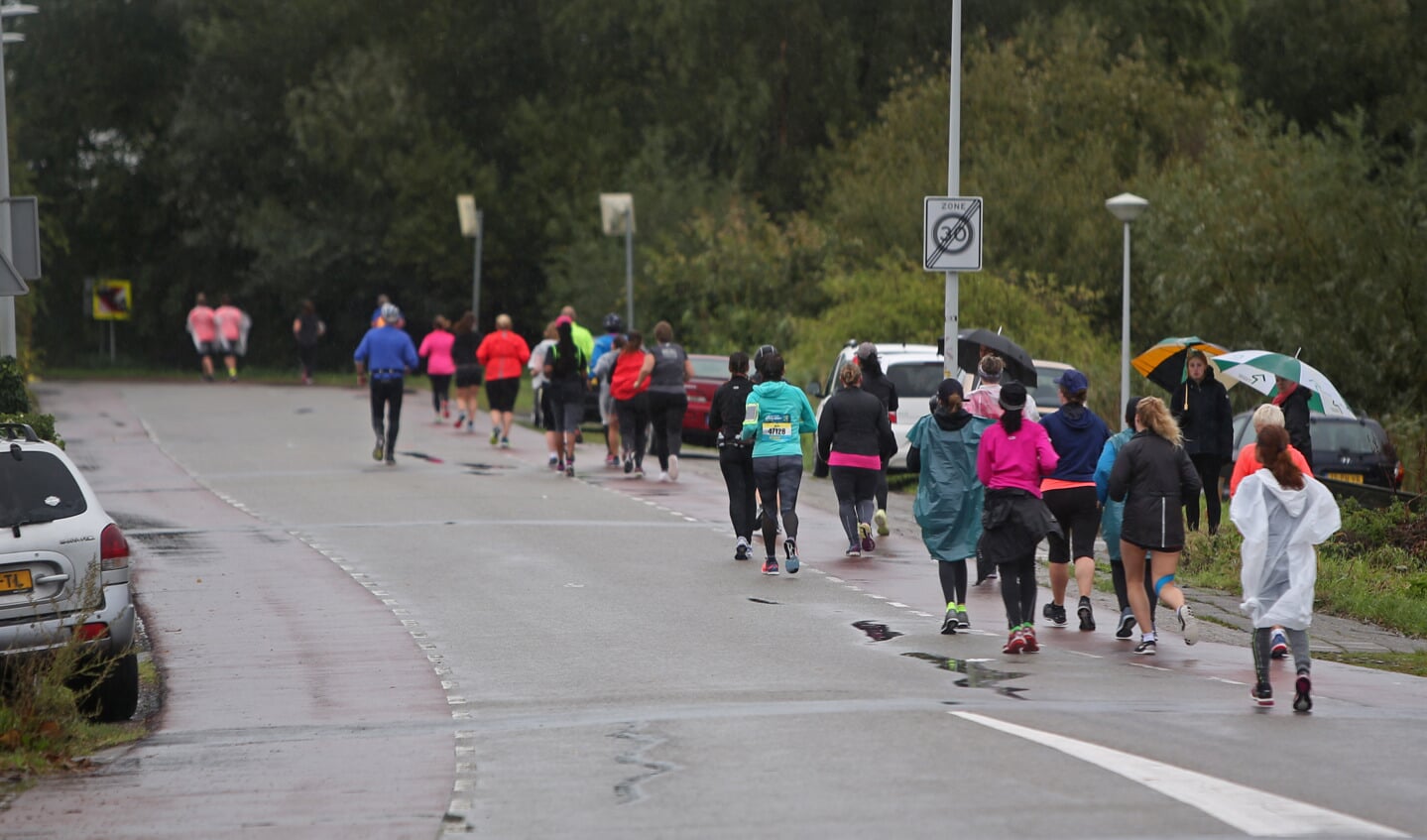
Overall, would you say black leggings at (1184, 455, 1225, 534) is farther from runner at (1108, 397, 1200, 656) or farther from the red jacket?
the red jacket

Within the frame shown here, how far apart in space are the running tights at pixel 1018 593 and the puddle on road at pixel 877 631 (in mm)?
817

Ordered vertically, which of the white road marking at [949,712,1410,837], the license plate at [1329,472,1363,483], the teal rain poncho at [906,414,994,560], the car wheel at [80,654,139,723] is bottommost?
the car wheel at [80,654,139,723]

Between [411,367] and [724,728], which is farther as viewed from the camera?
[411,367]

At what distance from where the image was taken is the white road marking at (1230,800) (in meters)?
7.14

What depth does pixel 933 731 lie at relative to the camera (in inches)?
355

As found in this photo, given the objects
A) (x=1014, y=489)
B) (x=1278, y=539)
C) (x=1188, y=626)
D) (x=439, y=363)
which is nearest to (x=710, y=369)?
(x=439, y=363)

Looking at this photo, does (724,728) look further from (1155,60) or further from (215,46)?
(215,46)

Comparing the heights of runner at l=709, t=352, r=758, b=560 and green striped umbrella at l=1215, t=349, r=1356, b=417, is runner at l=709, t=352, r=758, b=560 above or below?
below

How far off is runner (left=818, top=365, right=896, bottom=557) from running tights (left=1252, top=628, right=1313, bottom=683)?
6.02 m

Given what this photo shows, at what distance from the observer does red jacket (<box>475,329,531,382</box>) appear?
2606cm

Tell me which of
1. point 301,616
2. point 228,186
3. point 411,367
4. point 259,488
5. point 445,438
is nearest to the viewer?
point 301,616

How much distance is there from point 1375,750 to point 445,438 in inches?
812

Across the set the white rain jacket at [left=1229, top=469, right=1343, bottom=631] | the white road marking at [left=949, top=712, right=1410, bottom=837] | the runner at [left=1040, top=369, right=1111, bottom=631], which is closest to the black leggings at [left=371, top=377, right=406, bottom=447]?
the runner at [left=1040, top=369, right=1111, bottom=631]

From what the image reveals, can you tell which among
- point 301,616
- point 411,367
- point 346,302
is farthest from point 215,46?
point 301,616
